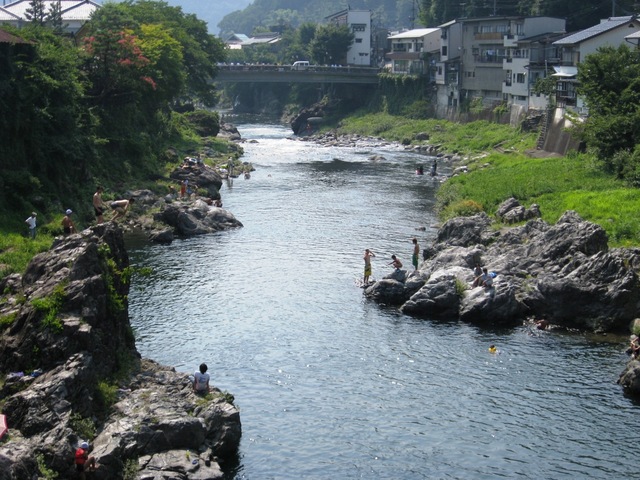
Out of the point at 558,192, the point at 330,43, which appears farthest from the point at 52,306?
the point at 330,43

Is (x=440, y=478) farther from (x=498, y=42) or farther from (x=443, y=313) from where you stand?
(x=498, y=42)

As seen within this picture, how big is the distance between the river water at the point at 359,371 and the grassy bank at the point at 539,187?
25.1 ft

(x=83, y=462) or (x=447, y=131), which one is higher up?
(x=447, y=131)

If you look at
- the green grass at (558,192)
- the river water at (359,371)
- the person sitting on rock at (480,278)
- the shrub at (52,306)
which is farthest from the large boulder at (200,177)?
the shrub at (52,306)

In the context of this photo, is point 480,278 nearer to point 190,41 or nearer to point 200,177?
point 200,177

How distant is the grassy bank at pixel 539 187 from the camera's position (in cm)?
5081

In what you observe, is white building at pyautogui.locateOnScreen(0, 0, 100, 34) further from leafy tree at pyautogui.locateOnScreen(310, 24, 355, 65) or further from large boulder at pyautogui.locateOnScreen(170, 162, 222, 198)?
leafy tree at pyautogui.locateOnScreen(310, 24, 355, 65)

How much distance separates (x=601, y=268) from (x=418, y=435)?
15.3 m

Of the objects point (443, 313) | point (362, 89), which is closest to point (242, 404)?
point (443, 313)

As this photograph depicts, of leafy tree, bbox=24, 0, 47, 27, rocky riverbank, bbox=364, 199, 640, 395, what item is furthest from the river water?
leafy tree, bbox=24, 0, 47, 27

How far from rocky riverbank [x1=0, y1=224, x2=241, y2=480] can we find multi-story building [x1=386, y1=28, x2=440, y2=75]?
345 ft

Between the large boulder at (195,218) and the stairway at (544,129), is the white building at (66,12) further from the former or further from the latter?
the stairway at (544,129)

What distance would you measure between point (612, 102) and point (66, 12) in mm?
75723

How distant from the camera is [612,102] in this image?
65.1 m
